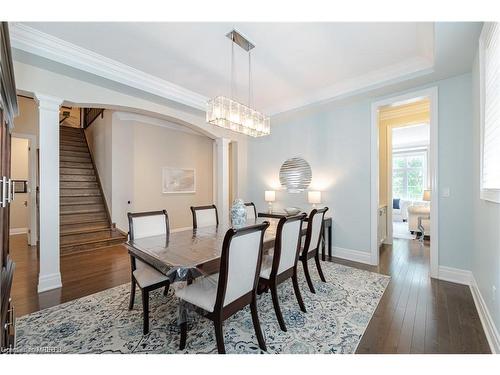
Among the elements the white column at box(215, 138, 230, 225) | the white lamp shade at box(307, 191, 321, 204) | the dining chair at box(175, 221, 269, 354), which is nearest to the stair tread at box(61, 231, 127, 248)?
the white column at box(215, 138, 230, 225)

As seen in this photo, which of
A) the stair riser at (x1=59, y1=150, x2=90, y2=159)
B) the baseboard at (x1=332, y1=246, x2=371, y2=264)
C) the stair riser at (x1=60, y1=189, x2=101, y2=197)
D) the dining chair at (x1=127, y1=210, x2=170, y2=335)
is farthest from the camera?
the stair riser at (x1=59, y1=150, x2=90, y2=159)

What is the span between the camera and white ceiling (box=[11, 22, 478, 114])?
2.06 metres

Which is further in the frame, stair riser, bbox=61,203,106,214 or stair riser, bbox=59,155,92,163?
stair riser, bbox=59,155,92,163

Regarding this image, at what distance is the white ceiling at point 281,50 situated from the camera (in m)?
2.06

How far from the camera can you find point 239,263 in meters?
1.45

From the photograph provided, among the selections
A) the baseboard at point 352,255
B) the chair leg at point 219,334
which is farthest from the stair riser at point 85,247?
the baseboard at point 352,255

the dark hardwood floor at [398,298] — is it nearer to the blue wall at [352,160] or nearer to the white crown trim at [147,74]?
the blue wall at [352,160]

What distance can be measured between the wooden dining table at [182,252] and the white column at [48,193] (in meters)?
1.31

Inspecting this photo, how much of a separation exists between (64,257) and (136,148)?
249 centimetres

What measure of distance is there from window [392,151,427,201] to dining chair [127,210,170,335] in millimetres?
8790

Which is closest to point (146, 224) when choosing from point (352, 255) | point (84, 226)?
point (352, 255)

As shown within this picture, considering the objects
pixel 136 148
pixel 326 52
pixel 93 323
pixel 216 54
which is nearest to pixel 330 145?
pixel 326 52

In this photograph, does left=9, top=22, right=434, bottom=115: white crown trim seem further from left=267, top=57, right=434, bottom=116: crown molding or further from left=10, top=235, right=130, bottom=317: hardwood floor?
left=10, top=235, right=130, bottom=317: hardwood floor
